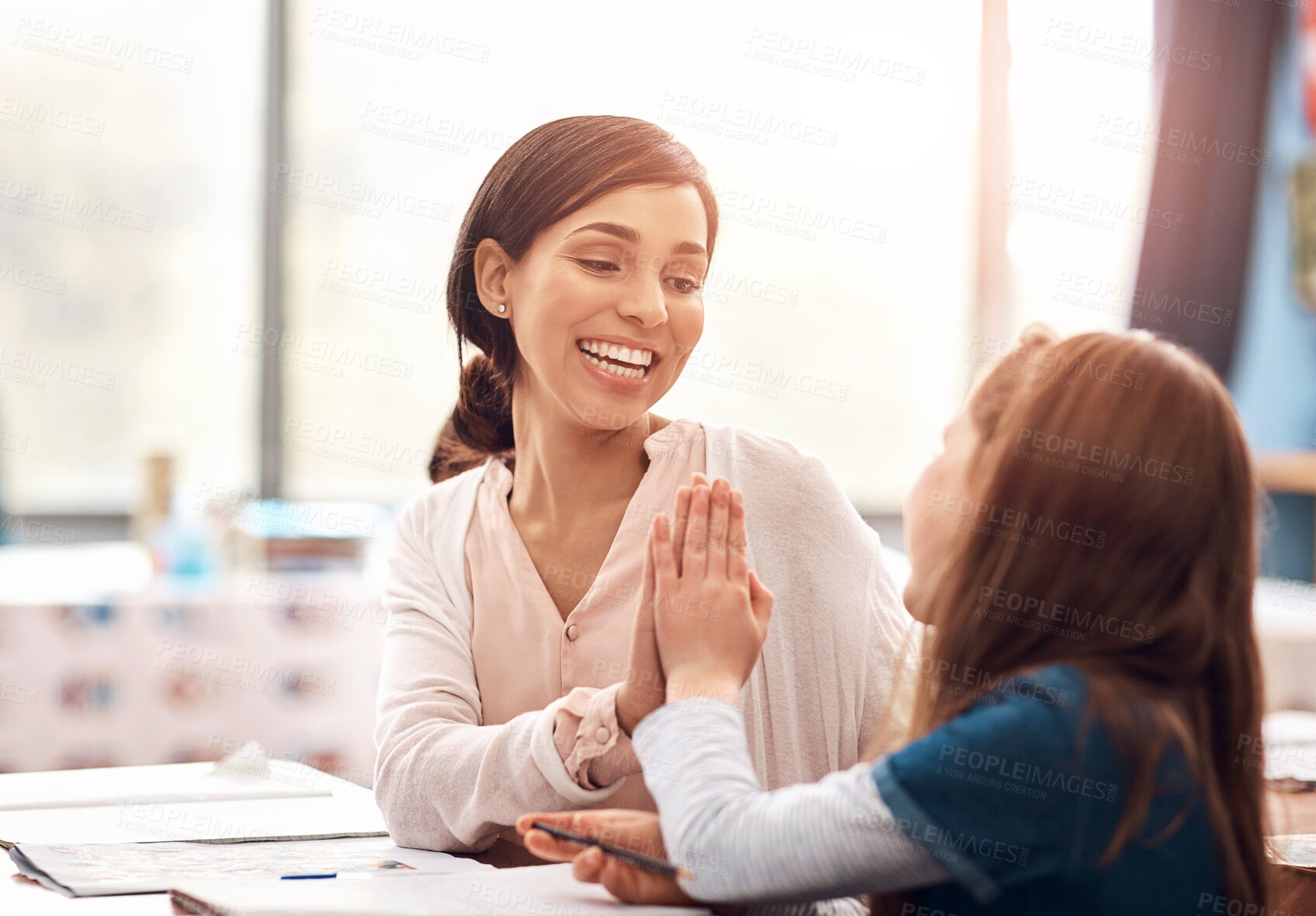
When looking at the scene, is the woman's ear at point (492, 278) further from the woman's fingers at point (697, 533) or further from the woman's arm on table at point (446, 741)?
the woman's fingers at point (697, 533)

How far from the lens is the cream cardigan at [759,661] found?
1219 mm

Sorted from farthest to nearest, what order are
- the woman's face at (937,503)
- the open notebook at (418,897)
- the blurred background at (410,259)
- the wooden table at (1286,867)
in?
the blurred background at (410,259) < the wooden table at (1286,867) < the woman's face at (937,503) < the open notebook at (418,897)

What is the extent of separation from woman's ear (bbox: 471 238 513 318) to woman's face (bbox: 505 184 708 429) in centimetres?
5

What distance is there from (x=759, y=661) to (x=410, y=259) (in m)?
2.49

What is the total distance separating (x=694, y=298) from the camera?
1.44 meters

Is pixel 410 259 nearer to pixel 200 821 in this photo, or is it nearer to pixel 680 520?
pixel 200 821

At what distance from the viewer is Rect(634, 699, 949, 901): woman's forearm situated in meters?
0.83

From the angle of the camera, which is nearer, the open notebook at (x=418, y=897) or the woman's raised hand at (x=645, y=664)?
the open notebook at (x=418, y=897)

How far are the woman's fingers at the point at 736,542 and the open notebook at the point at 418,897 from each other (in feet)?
0.90

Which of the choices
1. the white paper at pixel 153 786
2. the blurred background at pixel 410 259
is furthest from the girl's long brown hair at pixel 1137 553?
the blurred background at pixel 410 259

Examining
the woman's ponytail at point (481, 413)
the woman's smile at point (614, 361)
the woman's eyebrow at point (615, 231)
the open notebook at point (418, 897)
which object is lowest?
the open notebook at point (418, 897)

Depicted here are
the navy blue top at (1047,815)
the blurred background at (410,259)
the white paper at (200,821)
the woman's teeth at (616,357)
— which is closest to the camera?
the navy blue top at (1047,815)

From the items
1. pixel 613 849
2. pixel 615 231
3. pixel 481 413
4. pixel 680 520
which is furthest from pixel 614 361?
pixel 613 849

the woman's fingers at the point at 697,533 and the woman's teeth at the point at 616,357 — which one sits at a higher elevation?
the woman's teeth at the point at 616,357
